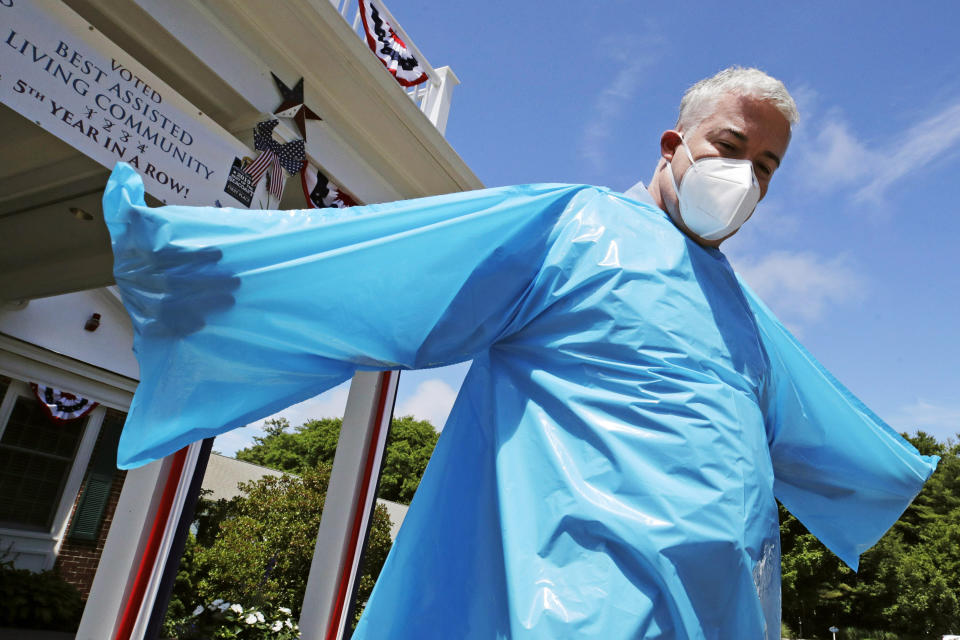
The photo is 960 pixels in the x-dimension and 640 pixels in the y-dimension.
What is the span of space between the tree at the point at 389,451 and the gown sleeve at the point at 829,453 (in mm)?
32770

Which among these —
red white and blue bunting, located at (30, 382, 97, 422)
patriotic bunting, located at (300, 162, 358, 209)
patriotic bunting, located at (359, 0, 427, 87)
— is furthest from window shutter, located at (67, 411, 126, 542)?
patriotic bunting, located at (359, 0, 427, 87)

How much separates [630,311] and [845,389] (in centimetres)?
82

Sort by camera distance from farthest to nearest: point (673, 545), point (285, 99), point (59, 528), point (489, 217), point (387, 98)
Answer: point (59, 528) → point (387, 98) → point (285, 99) → point (489, 217) → point (673, 545)

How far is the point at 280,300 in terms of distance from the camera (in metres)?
1.06

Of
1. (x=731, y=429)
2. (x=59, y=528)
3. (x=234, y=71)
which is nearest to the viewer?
(x=731, y=429)

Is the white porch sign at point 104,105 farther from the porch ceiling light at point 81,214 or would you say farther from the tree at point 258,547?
the tree at point 258,547

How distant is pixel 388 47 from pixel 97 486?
8.12 metres

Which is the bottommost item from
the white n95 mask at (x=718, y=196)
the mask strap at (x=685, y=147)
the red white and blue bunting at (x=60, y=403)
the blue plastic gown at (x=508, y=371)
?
the blue plastic gown at (x=508, y=371)

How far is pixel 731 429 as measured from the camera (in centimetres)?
98

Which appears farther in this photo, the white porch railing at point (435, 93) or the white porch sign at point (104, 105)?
the white porch railing at point (435, 93)

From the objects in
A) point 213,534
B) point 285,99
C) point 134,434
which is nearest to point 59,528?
point 213,534

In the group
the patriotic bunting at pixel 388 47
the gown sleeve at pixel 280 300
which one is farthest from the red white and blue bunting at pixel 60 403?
the gown sleeve at pixel 280 300

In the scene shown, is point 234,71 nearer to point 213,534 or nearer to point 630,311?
point 630,311

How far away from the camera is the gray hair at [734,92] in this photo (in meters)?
1.27
